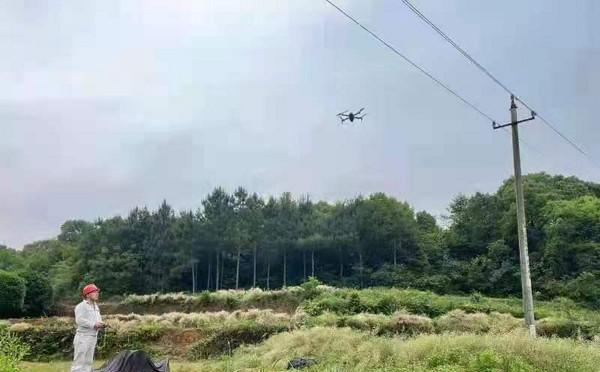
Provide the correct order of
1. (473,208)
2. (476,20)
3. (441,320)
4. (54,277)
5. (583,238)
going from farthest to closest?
(473,208) < (54,277) < (583,238) < (441,320) < (476,20)

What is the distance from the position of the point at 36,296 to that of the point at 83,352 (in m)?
29.0

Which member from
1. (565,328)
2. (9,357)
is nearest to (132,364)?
(9,357)

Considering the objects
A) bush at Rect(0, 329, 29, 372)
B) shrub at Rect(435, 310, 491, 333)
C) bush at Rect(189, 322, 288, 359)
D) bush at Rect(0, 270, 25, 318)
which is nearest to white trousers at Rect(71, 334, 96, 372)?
bush at Rect(0, 329, 29, 372)

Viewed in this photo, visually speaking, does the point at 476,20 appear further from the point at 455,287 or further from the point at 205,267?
the point at 205,267

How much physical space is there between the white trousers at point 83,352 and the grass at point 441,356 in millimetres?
2428

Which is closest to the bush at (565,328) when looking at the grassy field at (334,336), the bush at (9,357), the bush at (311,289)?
the grassy field at (334,336)

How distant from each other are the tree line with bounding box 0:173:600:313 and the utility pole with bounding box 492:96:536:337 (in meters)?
27.2

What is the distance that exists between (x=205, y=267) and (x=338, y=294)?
1052 inches

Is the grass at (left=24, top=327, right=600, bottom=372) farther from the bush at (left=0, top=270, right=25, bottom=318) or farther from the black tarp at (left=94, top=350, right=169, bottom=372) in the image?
the bush at (left=0, top=270, right=25, bottom=318)

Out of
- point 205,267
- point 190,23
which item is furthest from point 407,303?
point 205,267

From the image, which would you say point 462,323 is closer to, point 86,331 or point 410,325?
point 410,325

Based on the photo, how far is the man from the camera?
23.6ft

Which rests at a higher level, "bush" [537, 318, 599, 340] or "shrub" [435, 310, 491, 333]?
"shrub" [435, 310, 491, 333]

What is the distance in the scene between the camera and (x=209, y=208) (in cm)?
4956
